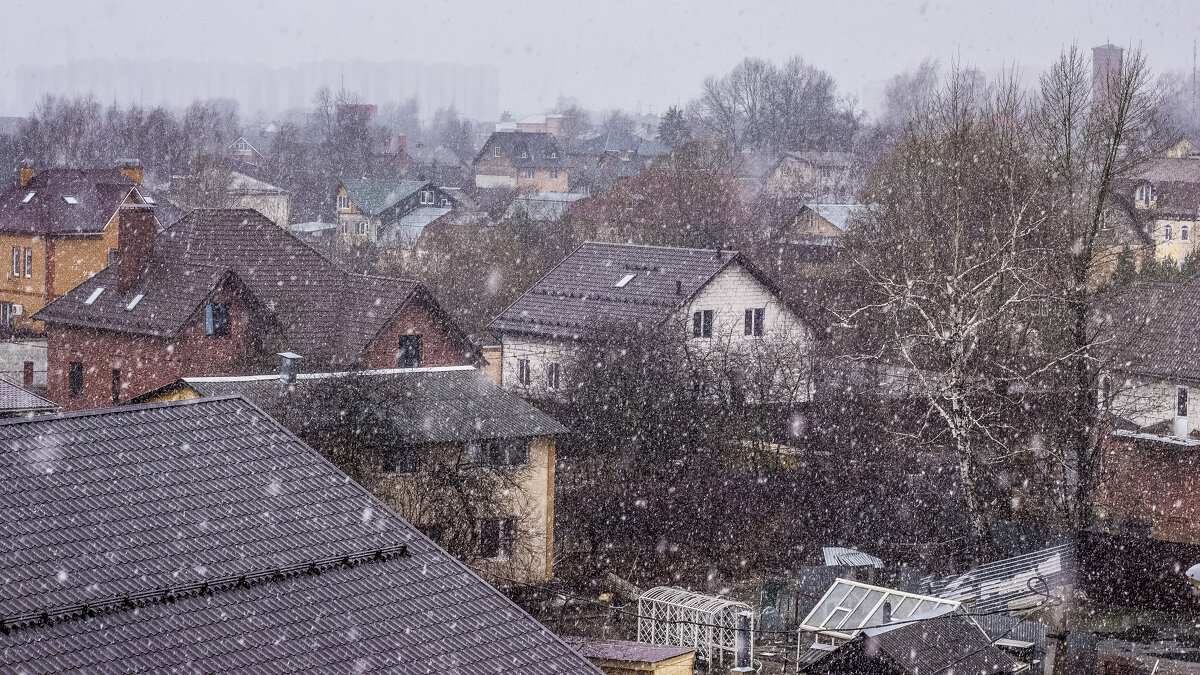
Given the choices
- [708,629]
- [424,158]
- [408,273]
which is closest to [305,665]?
[708,629]

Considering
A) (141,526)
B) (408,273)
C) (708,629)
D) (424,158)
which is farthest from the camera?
(424,158)

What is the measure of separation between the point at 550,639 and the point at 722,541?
1274 cm

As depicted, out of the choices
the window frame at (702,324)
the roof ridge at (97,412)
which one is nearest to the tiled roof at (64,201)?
the window frame at (702,324)

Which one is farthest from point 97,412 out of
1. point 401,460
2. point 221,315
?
point 221,315

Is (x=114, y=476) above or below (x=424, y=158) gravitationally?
below

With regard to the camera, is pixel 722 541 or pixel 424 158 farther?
pixel 424 158

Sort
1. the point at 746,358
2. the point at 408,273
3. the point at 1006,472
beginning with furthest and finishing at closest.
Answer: the point at 408,273
the point at 746,358
the point at 1006,472

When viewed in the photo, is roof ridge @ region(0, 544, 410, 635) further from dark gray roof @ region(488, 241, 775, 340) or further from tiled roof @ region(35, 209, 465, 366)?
dark gray roof @ region(488, 241, 775, 340)

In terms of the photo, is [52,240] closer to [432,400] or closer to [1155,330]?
[432,400]

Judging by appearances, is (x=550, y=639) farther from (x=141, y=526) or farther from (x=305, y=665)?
(x=141, y=526)

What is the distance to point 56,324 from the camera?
29.0m

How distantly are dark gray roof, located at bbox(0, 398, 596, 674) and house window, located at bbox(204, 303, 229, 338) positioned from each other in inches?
635

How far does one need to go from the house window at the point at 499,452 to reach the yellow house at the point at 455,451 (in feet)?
0.05

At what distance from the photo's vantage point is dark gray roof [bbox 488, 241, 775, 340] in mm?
29397
